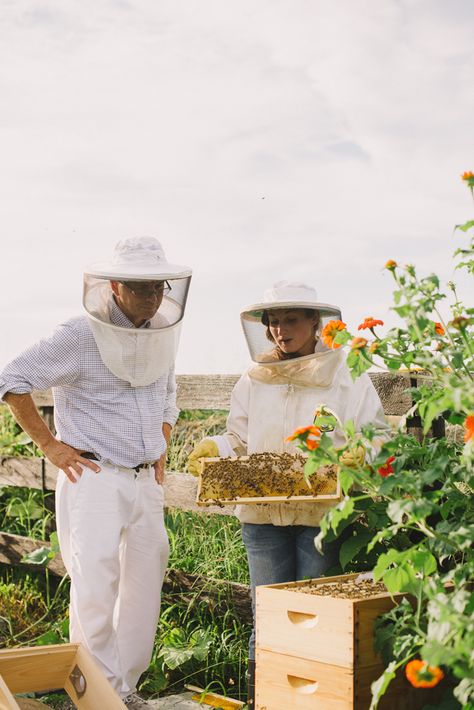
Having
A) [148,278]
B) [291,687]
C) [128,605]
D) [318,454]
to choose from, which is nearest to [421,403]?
[318,454]

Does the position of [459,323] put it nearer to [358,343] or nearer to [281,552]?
[358,343]

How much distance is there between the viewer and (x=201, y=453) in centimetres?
384

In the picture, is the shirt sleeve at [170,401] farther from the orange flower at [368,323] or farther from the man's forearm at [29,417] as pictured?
the orange flower at [368,323]

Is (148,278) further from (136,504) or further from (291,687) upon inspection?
(291,687)

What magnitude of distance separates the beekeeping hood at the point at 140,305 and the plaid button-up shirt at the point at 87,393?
63mm

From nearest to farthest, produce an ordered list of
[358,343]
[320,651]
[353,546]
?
[358,343] → [320,651] → [353,546]

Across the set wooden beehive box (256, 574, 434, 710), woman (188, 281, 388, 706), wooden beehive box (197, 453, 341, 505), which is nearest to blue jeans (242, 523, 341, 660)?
woman (188, 281, 388, 706)

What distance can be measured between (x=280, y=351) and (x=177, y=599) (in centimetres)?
213

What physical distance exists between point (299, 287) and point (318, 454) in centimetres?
156

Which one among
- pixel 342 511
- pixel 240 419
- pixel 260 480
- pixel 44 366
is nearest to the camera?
pixel 342 511

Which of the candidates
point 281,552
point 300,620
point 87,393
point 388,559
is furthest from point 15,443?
point 388,559

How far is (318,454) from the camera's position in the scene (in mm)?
2359

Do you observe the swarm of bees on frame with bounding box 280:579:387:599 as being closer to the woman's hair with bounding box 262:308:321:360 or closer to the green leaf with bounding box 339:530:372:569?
the green leaf with bounding box 339:530:372:569

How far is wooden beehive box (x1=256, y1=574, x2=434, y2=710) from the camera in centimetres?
286
